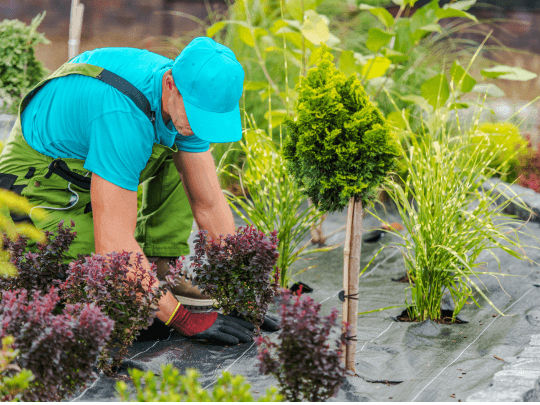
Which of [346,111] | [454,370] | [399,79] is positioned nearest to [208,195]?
[346,111]

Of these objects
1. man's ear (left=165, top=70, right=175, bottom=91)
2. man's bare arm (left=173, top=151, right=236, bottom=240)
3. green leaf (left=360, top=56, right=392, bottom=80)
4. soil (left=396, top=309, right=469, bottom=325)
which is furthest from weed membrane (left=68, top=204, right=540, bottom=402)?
green leaf (left=360, top=56, right=392, bottom=80)

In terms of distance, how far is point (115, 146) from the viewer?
179 centimetres

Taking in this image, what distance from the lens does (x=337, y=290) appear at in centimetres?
303

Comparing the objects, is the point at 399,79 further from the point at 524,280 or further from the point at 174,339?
the point at 174,339

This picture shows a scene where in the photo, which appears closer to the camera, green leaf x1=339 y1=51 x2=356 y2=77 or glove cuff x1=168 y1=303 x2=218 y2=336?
glove cuff x1=168 y1=303 x2=218 y2=336

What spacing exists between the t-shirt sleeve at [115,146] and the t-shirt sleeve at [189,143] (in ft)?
1.18

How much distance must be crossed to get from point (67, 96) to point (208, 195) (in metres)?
0.76

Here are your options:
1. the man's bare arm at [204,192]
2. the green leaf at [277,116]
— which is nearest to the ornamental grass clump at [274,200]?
the man's bare arm at [204,192]

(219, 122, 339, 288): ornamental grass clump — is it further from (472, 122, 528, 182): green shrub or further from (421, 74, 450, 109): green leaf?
(472, 122, 528, 182): green shrub

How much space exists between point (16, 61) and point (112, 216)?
2.45 m

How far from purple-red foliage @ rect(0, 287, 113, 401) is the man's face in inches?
30.0

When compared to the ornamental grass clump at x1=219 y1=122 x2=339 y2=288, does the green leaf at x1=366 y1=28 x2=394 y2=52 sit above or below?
above

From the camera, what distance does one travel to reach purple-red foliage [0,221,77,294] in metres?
1.93

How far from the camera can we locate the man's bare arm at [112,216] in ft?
5.85
